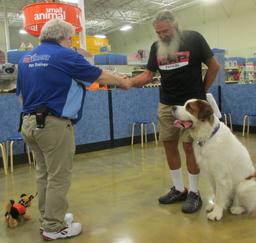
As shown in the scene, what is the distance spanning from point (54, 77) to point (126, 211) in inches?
59.3

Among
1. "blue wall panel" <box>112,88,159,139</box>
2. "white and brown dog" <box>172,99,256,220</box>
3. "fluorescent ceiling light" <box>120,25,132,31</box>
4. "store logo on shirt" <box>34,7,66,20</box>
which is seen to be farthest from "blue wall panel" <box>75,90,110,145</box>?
"fluorescent ceiling light" <box>120,25,132,31</box>

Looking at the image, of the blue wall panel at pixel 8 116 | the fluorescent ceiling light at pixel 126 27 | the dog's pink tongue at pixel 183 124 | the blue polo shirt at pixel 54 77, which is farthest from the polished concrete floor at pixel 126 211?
the fluorescent ceiling light at pixel 126 27

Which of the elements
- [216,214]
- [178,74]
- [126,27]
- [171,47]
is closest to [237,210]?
[216,214]

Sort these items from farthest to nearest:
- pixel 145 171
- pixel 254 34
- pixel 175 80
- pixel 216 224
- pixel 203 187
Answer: pixel 254 34
pixel 145 171
pixel 203 187
pixel 175 80
pixel 216 224

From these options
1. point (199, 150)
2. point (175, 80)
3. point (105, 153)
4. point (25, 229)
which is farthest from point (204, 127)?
point (105, 153)

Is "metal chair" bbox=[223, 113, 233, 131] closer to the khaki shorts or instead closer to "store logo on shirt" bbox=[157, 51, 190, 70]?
the khaki shorts

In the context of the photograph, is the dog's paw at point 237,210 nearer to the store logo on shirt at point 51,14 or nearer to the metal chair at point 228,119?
the store logo on shirt at point 51,14

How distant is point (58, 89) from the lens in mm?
2428

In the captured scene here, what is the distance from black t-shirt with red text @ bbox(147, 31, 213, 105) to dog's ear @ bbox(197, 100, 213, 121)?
1.00ft

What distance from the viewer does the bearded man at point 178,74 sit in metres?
3.00

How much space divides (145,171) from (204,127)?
202 cm

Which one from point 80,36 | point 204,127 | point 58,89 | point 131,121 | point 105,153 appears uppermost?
point 80,36

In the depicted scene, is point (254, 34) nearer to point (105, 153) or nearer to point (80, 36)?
point (80, 36)

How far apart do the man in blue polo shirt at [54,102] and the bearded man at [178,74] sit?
0.76 metres
